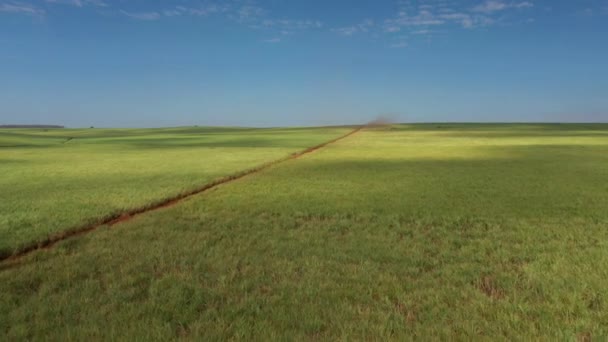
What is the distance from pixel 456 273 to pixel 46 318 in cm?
690

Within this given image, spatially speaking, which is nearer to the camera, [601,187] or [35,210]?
[35,210]

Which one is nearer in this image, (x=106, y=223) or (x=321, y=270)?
(x=321, y=270)

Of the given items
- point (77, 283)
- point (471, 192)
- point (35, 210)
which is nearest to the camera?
point (77, 283)

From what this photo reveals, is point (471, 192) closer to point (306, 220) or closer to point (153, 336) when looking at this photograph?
point (306, 220)

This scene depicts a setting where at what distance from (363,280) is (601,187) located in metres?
16.1

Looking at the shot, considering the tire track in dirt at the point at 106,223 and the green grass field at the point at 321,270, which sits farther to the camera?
the tire track in dirt at the point at 106,223

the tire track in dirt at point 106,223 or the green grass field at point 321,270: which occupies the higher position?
the green grass field at point 321,270

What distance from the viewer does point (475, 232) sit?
36.0ft

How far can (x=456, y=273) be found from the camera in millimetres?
7855

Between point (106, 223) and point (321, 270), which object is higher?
point (321, 270)

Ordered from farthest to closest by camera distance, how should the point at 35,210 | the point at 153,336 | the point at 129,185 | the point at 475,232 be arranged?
the point at 129,185, the point at 35,210, the point at 475,232, the point at 153,336

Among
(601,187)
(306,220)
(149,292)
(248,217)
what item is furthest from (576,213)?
(149,292)

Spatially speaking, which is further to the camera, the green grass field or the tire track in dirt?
the tire track in dirt

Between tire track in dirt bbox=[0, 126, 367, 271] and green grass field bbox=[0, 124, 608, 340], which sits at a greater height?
green grass field bbox=[0, 124, 608, 340]
